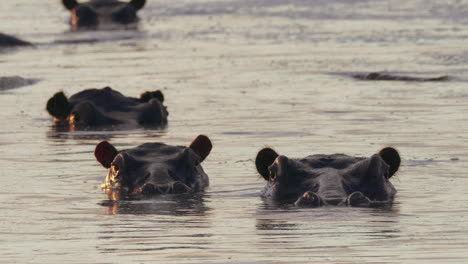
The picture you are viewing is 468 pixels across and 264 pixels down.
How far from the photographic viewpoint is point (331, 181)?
12.0 meters

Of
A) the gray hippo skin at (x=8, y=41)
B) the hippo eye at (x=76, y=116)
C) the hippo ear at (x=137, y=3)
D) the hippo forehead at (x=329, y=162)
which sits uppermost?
the hippo forehead at (x=329, y=162)

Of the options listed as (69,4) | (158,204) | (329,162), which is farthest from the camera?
(69,4)

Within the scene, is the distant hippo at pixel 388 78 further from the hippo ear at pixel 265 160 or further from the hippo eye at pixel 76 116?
the hippo ear at pixel 265 160

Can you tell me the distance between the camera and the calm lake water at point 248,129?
403 inches

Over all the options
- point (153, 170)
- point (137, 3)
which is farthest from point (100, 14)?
point (153, 170)

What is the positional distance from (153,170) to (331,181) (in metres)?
1.89

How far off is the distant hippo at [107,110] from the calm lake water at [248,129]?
38 cm

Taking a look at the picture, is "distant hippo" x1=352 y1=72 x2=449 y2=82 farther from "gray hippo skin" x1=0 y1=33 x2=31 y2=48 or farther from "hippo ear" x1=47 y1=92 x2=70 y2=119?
"gray hippo skin" x1=0 y1=33 x2=31 y2=48

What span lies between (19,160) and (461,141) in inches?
190

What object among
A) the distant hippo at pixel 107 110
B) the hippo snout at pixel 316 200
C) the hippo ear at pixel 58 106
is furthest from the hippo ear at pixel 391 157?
the hippo ear at pixel 58 106

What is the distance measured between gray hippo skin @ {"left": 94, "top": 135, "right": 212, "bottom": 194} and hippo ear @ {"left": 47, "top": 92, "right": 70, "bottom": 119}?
560 cm

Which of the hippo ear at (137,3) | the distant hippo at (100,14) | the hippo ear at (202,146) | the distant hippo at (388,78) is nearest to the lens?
the hippo ear at (202,146)

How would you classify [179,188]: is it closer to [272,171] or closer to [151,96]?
[272,171]

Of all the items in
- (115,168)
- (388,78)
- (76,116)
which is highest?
(115,168)
